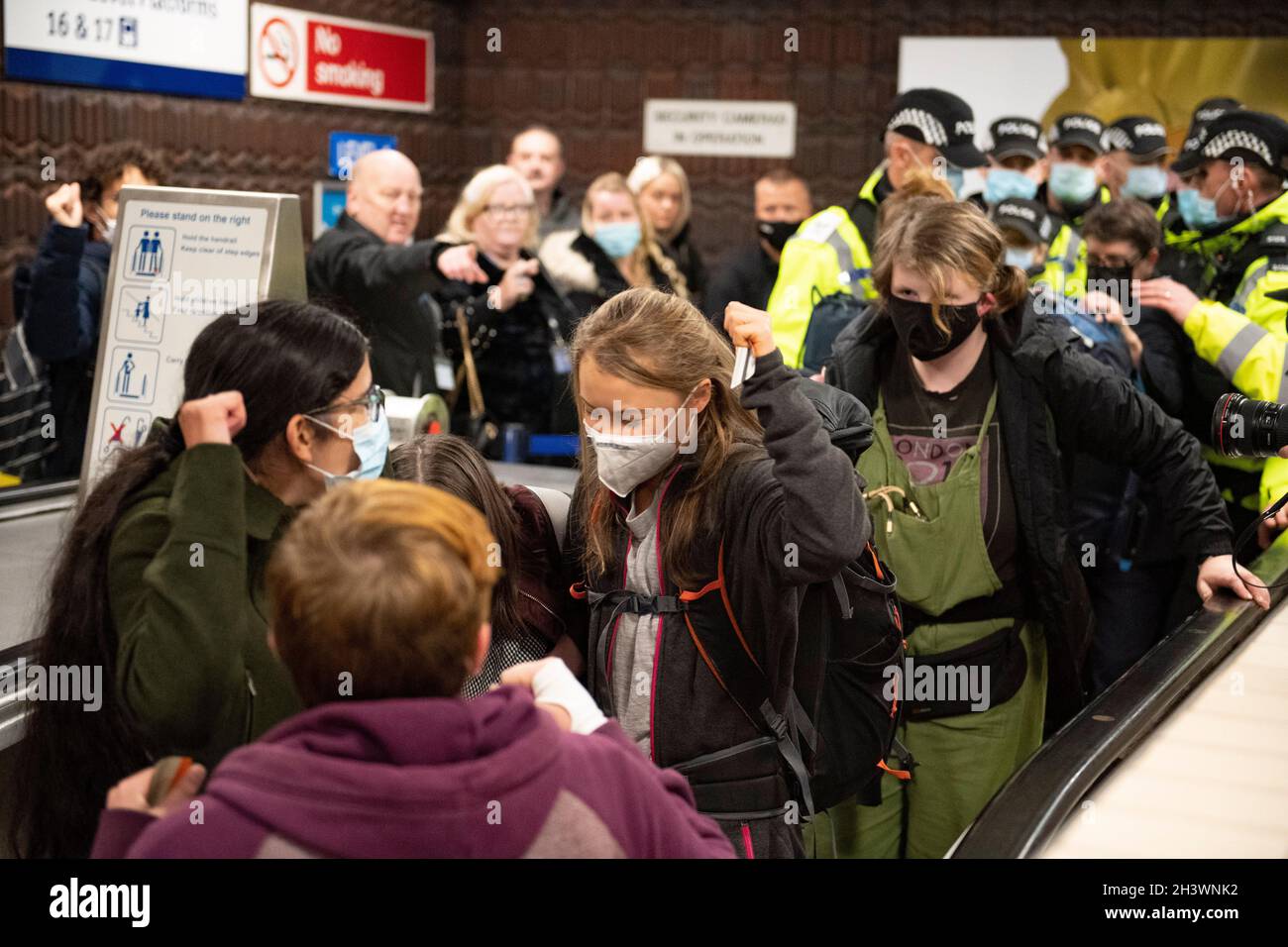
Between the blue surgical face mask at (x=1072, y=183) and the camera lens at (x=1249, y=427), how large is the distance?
2913mm

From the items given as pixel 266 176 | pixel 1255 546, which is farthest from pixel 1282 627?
pixel 266 176

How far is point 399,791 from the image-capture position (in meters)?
Answer: 1.20

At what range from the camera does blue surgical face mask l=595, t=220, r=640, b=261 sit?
19.9ft

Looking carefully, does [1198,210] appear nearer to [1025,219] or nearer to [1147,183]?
[1025,219]

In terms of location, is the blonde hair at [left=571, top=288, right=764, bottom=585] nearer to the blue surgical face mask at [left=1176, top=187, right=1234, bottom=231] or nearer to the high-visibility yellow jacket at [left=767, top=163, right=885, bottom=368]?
the high-visibility yellow jacket at [left=767, top=163, right=885, bottom=368]

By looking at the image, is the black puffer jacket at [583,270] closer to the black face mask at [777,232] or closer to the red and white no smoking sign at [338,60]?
the black face mask at [777,232]

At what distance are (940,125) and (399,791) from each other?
3435 millimetres

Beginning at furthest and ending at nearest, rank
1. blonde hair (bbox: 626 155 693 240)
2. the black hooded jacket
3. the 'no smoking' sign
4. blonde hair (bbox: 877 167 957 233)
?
1. the 'no smoking' sign
2. blonde hair (bbox: 626 155 693 240)
3. blonde hair (bbox: 877 167 957 233)
4. the black hooded jacket

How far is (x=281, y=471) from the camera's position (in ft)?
6.69

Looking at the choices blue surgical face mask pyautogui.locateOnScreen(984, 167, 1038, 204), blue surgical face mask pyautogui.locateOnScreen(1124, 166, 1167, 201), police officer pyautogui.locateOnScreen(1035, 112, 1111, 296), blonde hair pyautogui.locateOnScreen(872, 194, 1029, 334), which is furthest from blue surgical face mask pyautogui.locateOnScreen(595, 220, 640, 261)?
blonde hair pyautogui.locateOnScreen(872, 194, 1029, 334)

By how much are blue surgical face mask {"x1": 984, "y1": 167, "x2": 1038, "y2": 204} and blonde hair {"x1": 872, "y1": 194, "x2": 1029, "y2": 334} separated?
8.76 feet

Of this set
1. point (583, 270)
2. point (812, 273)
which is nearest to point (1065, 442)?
point (812, 273)

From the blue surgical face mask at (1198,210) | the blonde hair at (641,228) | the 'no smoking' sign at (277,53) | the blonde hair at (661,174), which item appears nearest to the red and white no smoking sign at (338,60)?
the 'no smoking' sign at (277,53)
